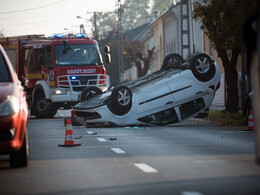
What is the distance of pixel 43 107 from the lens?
88.7ft

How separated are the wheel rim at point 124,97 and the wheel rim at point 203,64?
7.39 feet

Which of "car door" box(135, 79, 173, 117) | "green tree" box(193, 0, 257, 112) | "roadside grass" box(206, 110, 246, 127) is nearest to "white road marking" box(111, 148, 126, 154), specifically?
"car door" box(135, 79, 173, 117)

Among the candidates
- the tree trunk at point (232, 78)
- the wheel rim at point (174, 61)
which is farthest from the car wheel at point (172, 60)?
the tree trunk at point (232, 78)

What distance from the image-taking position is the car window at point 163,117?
20.0m

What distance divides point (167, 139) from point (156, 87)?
495 centimetres

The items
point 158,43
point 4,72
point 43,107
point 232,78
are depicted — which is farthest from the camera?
point 158,43

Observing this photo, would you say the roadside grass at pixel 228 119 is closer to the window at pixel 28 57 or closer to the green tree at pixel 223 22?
the green tree at pixel 223 22

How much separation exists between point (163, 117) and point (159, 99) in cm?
65

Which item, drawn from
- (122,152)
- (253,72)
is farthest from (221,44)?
(253,72)

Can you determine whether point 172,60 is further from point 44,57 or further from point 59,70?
point 44,57

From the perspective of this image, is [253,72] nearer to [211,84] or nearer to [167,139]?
[167,139]

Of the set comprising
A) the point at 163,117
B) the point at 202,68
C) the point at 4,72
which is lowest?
the point at 163,117

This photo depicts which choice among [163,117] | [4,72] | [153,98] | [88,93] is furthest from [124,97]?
[4,72]

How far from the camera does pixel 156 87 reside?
1989 cm
